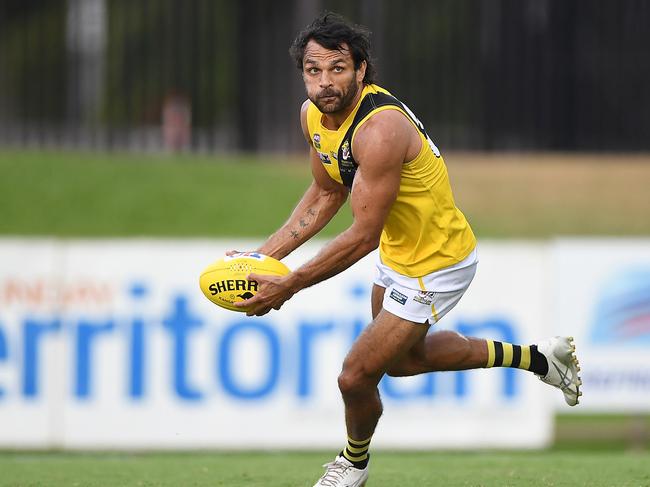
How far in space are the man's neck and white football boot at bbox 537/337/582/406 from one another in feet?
6.39

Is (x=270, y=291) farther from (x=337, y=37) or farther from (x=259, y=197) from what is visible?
(x=259, y=197)

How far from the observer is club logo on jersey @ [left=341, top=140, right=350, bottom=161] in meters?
6.89

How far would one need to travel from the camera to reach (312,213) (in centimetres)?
756

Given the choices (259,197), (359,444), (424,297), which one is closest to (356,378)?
(359,444)

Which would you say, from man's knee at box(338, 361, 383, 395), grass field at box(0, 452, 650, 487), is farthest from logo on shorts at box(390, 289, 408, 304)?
grass field at box(0, 452, 650, 487)

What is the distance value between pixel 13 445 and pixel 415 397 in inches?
149

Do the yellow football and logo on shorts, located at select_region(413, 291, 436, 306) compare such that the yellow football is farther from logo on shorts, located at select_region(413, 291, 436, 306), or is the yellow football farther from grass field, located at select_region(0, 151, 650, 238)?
grass field, located at select_region(0, 151, 650, 238)

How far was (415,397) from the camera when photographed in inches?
462

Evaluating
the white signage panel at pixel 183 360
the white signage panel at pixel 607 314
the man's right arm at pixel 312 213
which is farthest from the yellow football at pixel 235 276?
the white signage panel at pixel 607 314

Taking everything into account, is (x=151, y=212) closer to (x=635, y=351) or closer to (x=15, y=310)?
(x=15, y=310)

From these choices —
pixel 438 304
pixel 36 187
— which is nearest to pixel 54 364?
pixel 438 304

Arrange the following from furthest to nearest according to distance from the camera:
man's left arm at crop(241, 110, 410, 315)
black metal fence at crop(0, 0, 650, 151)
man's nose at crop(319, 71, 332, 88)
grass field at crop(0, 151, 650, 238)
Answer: black metal fence at crop(0, 0, 650, 151) → grass field at crop(0, 151, 650, 238) → man's nose at crop(319, 71, 332, 88) → man's left arm at crop(241, 110, 410, 315)

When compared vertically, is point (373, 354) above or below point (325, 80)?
below

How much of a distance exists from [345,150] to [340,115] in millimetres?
200
